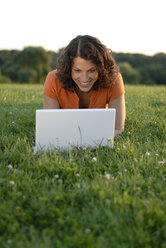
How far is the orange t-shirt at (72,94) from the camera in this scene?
3.28 meters

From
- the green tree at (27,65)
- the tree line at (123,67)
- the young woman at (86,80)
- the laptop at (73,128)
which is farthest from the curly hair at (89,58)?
the green tree at (27,65)

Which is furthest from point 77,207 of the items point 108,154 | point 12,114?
point 12,114

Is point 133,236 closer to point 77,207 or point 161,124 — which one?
point 77,207

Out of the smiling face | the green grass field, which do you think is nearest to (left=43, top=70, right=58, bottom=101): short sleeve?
the smiling face

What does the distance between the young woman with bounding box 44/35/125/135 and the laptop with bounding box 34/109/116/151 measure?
52cm

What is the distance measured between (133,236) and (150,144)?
140cm

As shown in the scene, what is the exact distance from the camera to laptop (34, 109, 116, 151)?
2473mm

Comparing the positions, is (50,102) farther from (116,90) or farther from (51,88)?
(116,90)

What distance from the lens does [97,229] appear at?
5.20ft

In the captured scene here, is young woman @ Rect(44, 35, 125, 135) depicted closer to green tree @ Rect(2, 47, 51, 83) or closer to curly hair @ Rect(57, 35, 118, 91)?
curly hair @ Rect(57, 35, 118, 91)

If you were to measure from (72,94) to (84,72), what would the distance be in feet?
1.72

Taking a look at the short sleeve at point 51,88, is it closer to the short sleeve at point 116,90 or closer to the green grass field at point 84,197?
the short sleeve at point 116,90


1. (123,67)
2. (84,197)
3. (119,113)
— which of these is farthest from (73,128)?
(123,67)

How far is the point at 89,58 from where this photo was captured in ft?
9.07
